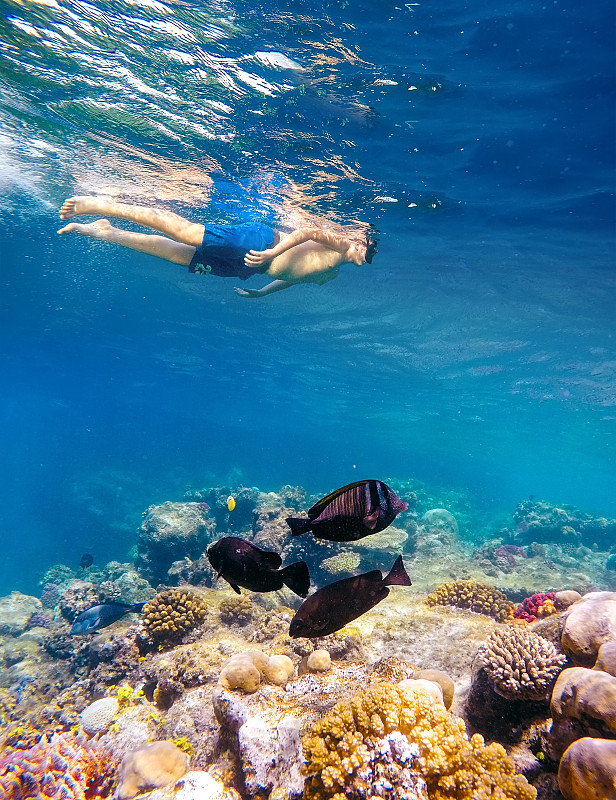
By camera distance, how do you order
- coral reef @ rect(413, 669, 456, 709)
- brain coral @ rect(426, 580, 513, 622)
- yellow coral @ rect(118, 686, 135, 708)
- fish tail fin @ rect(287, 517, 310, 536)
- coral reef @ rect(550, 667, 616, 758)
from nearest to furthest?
fish tail fin @ rect(287, 517, 310, 536) → coral reef @ rect(550, 667, 616, 758) → coral reef @ rect(413, 669, 456, 709) → yellow coral @ rect(118, 686, 135, 708) → brain coral @ rect(426, 580, 513, 622)

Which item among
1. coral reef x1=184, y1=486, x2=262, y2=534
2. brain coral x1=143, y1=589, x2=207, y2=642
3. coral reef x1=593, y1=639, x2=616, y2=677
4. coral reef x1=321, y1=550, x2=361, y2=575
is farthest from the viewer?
coral reef x1=184, y1=486, x2=262, y2=534

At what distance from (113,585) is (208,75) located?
47.3 ft

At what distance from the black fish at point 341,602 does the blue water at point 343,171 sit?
363 inches

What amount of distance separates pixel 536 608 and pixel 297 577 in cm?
592

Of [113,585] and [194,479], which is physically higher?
[113,585]

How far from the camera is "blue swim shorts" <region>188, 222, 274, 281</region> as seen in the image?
27.9 feet

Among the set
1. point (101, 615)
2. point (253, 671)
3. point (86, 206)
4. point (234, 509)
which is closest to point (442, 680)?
point (253, 671)

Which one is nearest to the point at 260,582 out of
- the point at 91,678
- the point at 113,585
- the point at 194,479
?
the point at 91,678

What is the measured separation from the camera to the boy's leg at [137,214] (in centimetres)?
798

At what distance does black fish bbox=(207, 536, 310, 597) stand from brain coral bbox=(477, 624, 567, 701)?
2830 millimetres

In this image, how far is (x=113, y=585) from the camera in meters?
12.5

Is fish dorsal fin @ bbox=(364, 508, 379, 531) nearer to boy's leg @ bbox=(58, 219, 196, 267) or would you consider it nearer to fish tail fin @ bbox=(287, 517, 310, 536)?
fish tail fin @ bbox=(287, 517, 310, 536)

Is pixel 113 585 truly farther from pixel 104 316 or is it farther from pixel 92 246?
pixel 104 316

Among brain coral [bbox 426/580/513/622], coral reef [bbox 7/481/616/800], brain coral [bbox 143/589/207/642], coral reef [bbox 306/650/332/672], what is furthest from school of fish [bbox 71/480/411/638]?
brain coral [bbox 426/580/513/622]
